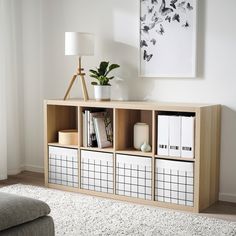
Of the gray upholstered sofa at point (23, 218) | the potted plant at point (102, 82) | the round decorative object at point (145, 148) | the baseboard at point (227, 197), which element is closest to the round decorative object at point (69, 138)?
the potted plant at point (102, 82)

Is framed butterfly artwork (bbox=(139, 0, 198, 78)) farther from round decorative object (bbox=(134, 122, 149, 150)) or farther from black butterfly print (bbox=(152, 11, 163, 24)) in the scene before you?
round decorative object (bbox=(134, 122, 149, 150))

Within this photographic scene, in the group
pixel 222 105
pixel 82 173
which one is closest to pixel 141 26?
pixel 222 105

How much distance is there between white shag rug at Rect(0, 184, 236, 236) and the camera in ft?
10.9

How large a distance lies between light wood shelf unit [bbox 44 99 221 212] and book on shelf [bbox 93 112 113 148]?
0.27 feet

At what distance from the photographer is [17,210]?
8.40 feet

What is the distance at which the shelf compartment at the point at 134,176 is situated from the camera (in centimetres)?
401

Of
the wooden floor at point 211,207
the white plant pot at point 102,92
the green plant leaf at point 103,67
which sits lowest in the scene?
the wooden floor at point 211,207

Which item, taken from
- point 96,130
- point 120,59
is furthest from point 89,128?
point 120,59

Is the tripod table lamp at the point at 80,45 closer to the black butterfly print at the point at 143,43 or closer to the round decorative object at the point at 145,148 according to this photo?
the black butterfly print at the point at 143,43

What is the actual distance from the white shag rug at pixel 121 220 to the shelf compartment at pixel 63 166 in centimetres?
32

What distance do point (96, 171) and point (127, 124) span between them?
48 centimetres

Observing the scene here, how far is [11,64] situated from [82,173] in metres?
1.43

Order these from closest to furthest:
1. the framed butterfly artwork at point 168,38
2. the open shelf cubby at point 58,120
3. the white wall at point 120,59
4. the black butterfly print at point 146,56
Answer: the white wall at point 120,59, the framed butterfly artwork at point 168,38, the black butterfly print at point 146,56, the open shelf cubby at point 58,120

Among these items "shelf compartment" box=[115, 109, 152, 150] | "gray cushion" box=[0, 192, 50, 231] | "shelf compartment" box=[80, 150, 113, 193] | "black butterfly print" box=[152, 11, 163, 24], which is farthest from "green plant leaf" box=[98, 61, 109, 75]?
"gray cushion" box=[0, 192, 50, 231]
